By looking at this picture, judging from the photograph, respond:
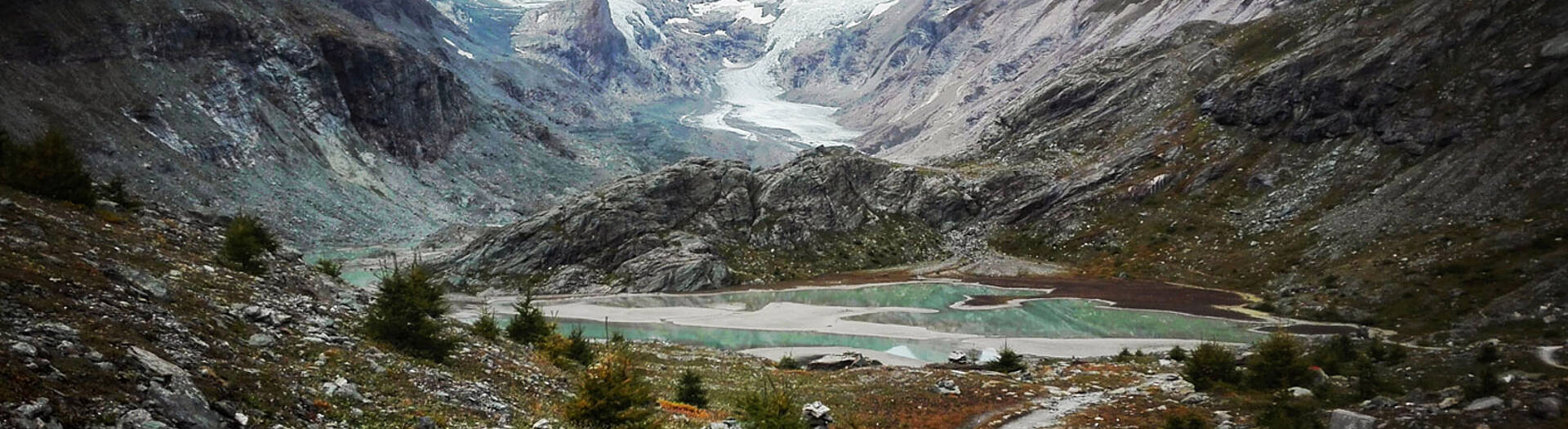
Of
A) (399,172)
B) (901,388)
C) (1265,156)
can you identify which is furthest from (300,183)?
(1265,156)

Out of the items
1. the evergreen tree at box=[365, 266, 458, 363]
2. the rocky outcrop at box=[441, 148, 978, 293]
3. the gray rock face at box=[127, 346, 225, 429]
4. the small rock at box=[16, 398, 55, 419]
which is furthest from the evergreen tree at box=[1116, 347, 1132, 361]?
the rocky outcrop at box=[441, 148, 978, 293]

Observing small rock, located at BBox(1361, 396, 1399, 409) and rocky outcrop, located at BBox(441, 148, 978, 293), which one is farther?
rocky outcrop, located at BBox(441, 148, 978, 293)

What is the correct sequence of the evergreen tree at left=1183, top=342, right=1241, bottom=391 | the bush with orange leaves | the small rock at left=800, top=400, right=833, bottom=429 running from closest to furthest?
the small rock at left=800, top=400, right=833, bottom=429 < the bush with orange leaves < the evergreen tree at left=1183, top=342, right=1241, bottom=391

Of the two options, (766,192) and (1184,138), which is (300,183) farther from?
(1184,138)

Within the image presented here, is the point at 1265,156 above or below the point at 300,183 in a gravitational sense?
above

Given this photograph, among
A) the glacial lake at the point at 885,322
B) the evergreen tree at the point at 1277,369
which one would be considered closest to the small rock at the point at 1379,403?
the evergreen tree at the point at 1277,369

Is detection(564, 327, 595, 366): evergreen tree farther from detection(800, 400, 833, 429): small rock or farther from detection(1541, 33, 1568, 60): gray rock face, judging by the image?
detection(1541, 33, 1568, 60): gray rock face

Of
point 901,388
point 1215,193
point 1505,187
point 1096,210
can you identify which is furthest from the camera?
point 1096,210
